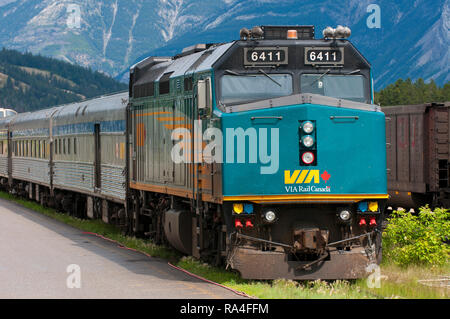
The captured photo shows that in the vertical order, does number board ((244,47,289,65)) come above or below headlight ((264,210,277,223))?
above

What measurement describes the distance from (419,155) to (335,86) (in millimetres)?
11794

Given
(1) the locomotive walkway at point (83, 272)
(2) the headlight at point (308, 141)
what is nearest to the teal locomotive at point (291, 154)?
(2) the headlight at point (308, 141)

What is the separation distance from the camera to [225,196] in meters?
13.0

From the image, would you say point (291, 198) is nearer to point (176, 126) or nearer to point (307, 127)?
point (307, 127)

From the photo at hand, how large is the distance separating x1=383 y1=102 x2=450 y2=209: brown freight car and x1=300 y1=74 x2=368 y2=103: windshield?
410 inches

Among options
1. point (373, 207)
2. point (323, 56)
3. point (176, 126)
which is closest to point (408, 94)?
point (176, 126)

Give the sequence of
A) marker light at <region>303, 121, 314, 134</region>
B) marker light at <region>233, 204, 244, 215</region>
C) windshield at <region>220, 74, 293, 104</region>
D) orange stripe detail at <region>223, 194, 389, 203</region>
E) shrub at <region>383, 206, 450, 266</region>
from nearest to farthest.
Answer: orange stripe detail at <region>223, 194, 389, 203</region>, marker light at <region>303, 121, 314, 134</region>, marker light at <region>233, 204, 244, 215</region>, windshield at <region>220, 74, 293, 104</region>, shrub at <region>383, 206, 450, 266</region>

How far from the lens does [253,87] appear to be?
13.8 m

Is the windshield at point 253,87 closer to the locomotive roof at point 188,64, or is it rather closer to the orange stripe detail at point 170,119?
the locomotive roof at point 188,64

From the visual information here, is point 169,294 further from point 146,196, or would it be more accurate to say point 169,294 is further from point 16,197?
point 16,197

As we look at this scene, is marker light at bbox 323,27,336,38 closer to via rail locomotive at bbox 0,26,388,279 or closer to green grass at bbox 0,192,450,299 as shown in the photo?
via rail locomotive at bbox 0,26,388,279

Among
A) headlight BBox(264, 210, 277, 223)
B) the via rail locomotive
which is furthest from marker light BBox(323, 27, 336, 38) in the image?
headlight BBox(264, 210, 277, 223)

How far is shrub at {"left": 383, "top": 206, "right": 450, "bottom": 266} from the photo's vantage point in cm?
1551

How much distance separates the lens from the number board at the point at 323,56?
1399 cm
